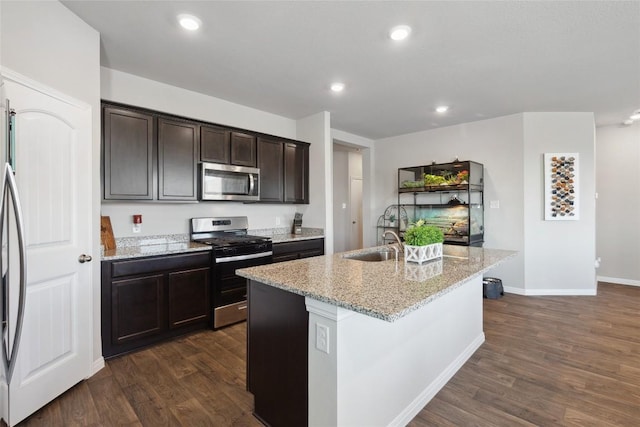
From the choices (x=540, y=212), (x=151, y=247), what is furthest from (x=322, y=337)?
(x=540, y=212)

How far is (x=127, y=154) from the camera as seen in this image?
2865 mm

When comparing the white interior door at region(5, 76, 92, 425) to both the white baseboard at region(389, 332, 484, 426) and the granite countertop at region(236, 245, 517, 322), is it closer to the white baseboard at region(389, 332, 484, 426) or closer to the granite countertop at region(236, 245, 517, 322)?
the granite countertop at region(236, 245, 517, 322)

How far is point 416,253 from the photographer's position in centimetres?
210

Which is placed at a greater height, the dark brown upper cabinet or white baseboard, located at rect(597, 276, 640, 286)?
the dark brown upper cabinet

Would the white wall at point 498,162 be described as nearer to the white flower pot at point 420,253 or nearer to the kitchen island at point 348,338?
the kitchen island at point 348,338

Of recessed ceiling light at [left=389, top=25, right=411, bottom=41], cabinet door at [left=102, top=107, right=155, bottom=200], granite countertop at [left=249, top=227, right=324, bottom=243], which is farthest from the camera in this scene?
granite countertop at [left=249, top=227, right=324, bottom=243]

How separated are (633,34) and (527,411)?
288 cm

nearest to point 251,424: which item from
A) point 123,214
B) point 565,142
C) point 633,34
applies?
point 123,214

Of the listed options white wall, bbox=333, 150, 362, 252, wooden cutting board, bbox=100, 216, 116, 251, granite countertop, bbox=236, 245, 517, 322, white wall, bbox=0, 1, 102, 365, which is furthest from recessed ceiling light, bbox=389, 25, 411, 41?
white wall, bbox=333, 150, 362, 252

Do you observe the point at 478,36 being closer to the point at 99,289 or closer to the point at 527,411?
the point at 527,411

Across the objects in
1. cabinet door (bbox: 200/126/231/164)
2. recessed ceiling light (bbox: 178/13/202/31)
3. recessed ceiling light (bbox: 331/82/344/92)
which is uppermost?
recessed ceiling light (bbox: 331/82/344/92)

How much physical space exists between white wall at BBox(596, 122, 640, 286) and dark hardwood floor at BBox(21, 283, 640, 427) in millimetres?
2410

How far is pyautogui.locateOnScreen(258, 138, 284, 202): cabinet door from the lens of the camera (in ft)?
13.2

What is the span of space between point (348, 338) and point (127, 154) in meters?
2.62
